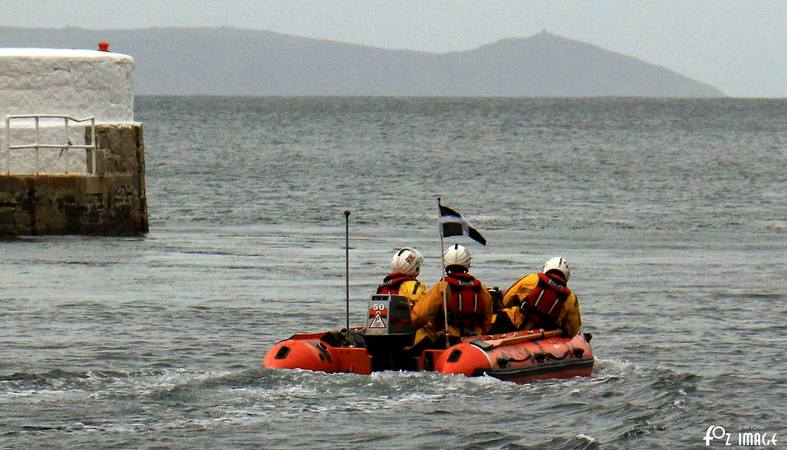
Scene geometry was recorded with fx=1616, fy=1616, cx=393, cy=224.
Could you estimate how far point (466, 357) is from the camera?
49.0 feet

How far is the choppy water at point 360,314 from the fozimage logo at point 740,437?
158mm

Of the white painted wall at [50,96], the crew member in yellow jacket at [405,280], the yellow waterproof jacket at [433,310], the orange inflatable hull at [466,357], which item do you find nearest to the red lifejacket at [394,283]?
the crew member in yellow jacket at [405,280]

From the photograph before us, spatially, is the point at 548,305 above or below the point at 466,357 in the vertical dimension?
above

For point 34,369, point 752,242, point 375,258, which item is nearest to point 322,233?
point 375,258

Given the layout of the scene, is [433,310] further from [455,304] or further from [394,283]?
[394,283]

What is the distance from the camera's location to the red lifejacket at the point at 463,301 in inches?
616

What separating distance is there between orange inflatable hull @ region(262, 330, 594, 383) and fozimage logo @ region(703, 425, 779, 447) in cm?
215

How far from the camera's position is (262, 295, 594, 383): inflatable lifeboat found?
15008mm

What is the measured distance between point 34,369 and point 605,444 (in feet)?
20.6

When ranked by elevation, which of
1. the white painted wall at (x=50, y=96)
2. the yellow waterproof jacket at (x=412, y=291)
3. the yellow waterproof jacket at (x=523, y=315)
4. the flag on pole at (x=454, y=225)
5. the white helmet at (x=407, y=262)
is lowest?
the yellow waterproof jacket at (x=523, y=315)

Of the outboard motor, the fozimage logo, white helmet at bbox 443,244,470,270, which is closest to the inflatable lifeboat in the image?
the outboard motor

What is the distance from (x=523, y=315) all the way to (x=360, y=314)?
5.01m

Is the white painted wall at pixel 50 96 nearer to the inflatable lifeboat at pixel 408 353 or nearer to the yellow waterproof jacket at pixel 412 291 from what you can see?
the inflatable lifeboat at pixel 408 353

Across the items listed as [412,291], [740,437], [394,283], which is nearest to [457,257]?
[412,291]
